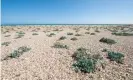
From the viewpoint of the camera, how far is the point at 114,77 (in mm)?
6566

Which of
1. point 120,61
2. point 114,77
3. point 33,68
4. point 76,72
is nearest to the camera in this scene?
point 114,77

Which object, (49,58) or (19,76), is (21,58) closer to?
(49,58)

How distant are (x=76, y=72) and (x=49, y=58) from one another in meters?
2.78

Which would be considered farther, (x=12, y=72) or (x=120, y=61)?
(x=120, y=61)

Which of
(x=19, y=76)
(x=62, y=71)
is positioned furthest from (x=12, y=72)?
(x=62, y=71)

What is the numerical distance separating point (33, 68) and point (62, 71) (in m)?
1.65

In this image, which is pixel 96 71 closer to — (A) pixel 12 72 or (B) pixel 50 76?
(B) pixel 50 76


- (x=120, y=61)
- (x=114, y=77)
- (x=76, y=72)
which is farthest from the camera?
(x=120, y=61)

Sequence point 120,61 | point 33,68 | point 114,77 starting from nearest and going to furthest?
point 114,77 → point 33,68 → point 120,61

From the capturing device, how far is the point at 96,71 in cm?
728

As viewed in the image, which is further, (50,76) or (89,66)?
(89,66)

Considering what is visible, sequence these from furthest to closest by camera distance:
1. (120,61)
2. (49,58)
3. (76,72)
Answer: (49,58) < (120,61) < (76,72)

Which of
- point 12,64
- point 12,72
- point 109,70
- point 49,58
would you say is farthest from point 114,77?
point 12,64

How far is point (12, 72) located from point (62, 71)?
2573 mm
